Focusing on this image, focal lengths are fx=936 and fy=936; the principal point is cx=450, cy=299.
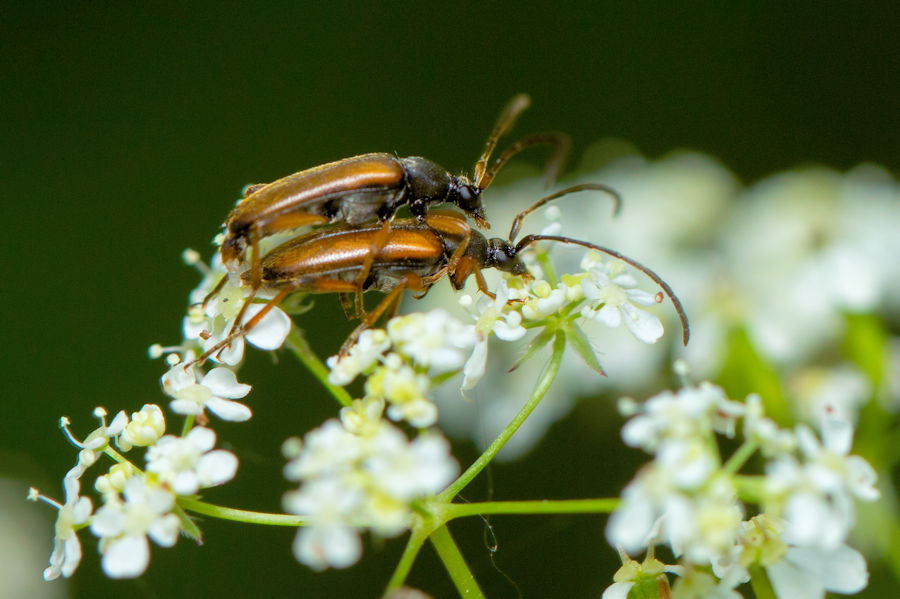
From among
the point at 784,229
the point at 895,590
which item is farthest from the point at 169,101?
the point at 895,590

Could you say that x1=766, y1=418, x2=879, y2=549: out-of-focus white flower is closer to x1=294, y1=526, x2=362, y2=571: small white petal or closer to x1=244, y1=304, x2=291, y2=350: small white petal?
x1=294, y1=526, x2=362, y2=571: small white petal

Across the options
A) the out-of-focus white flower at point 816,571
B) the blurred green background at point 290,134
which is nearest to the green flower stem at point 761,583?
the out-of-focus white flower at point 816,571

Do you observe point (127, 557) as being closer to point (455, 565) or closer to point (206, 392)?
point (206, 392)

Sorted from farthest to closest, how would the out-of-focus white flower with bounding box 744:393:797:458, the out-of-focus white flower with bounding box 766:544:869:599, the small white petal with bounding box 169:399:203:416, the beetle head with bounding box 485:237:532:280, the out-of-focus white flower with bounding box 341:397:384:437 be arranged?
the beetle head with bounding box 485:237:532:280 < the small white petal with bounding box 169:399:203:416 < the out-of-focus white flower with bounding box 766:544:869:599 < the out-of-focus white flower with bounding box 341:397:384:437 < the out-of-focus white flower with bounding box 744:393:797:458

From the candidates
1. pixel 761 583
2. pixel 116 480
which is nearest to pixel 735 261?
pixel 761 583

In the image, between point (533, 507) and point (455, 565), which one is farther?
point (455, 565)

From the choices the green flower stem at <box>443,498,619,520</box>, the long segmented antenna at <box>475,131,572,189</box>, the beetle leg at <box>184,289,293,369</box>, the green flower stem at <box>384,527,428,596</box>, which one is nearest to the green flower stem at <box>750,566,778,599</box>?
the green flower stem at <box>443,498,619,520</box>

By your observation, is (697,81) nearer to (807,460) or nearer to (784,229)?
(784,229)
